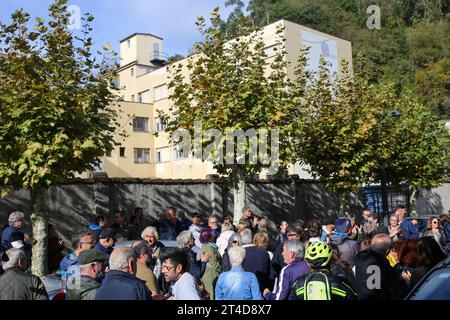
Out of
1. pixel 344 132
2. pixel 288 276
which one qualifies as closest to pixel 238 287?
pixel 288 276

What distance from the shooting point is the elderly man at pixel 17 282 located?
4.75 m

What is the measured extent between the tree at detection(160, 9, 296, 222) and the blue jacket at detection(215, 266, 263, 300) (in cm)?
866

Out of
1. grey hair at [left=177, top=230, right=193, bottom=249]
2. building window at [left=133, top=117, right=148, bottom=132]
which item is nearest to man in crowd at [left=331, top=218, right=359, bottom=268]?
grey hair at [left=177, top=230, right=193, bottom=249]

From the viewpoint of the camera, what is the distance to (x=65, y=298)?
473 centimetres

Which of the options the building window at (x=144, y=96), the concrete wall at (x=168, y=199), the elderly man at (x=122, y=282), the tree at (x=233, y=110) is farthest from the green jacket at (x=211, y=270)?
the building window at (x=144, y=96)

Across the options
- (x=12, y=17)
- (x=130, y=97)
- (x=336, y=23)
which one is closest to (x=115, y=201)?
(x=12, y=17)

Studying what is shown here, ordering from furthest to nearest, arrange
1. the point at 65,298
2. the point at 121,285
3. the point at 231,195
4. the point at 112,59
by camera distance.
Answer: the point at 231,195
the point at 112,59
the point at 65,298
the point at 121,285

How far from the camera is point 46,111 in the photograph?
10.9 m

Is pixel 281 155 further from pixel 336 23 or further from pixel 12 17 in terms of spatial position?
pixel 336 23

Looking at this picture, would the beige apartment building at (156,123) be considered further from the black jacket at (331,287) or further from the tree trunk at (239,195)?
the black jacket at (331,287)

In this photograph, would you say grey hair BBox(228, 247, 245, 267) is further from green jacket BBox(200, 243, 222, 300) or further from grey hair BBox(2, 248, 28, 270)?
grey hair BBox(2, 248, 28, 270)

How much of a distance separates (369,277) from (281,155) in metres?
9.44

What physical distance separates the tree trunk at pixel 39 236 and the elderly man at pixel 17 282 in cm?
601

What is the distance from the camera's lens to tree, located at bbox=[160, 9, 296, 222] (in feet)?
→ 47.3
